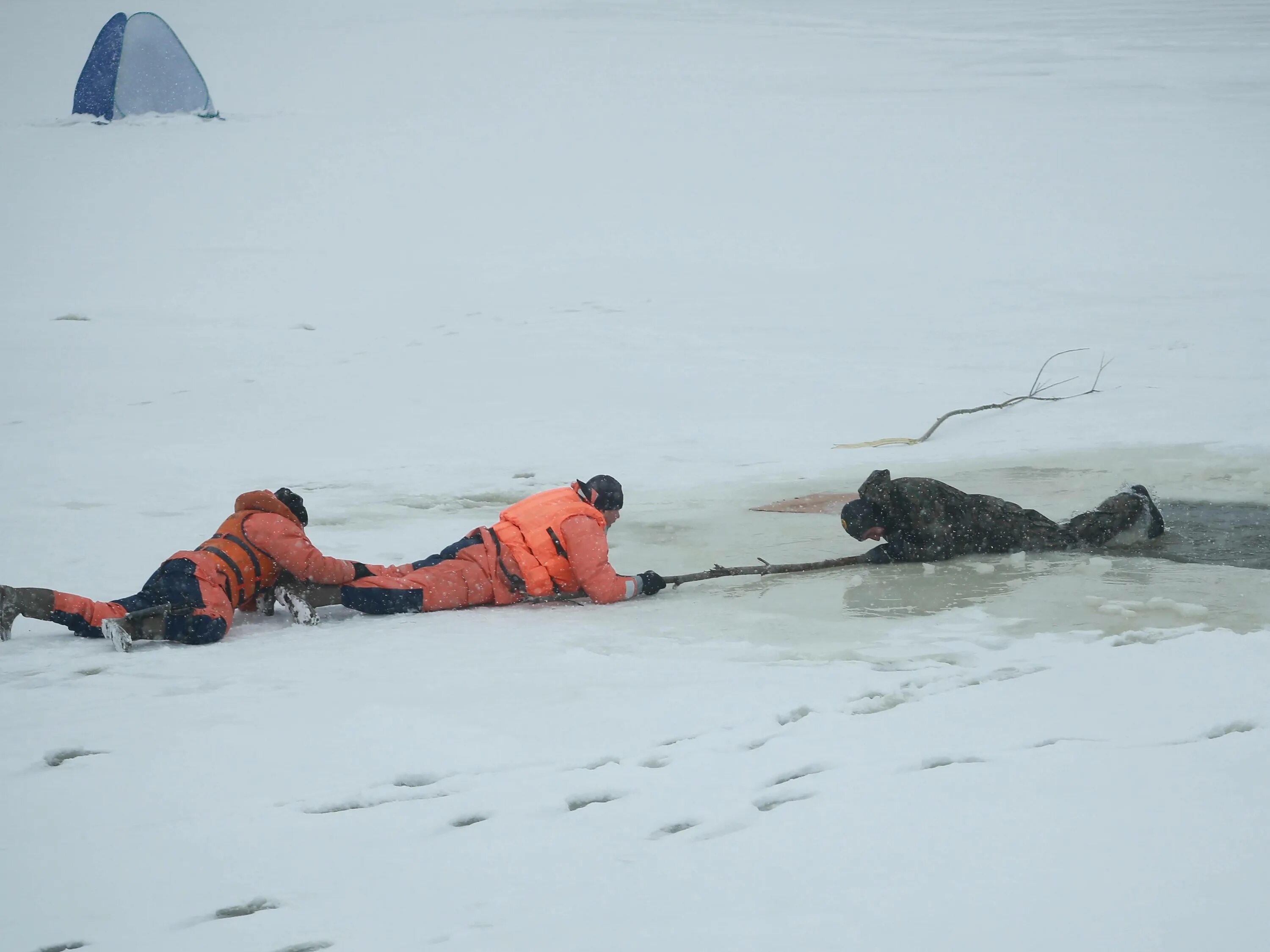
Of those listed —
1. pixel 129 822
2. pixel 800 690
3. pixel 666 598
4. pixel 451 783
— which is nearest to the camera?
pixel 129 822

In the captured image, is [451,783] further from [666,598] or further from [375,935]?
[666,598]

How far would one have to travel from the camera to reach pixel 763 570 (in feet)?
18.3

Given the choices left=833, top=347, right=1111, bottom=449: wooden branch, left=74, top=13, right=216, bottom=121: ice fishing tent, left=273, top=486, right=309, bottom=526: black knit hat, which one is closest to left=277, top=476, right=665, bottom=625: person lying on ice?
left=273, top=486, right=309, bottom=526: black knit hat

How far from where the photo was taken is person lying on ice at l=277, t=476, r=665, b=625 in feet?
17.3

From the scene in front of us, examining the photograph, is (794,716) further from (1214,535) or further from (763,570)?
(1214,535)

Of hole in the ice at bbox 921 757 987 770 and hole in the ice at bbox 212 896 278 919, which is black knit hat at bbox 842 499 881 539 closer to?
hole in the ice at bbox 921 757 987 770

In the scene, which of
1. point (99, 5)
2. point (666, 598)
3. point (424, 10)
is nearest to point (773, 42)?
point (424, 10)

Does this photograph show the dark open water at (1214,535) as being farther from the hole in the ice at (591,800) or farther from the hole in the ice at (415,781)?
the hole in the ice at (415,781)

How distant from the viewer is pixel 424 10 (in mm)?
34469

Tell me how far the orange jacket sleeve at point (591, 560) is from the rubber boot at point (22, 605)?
206 centimetres

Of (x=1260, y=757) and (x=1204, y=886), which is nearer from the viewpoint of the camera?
(x=1204, y=886)

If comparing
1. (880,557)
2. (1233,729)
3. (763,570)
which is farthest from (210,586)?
(1233,729)

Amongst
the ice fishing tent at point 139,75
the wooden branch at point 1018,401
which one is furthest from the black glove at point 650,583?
the ice fishing tent at point 139,75

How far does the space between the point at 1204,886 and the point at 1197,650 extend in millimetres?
1582
